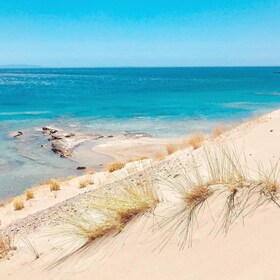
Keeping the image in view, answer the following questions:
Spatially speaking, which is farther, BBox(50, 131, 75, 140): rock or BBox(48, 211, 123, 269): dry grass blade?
BBox(50, 131, 75, 140): rock

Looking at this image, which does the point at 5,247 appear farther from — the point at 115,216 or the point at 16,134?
the point at 16,134

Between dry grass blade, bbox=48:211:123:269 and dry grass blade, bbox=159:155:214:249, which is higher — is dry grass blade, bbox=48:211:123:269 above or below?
below

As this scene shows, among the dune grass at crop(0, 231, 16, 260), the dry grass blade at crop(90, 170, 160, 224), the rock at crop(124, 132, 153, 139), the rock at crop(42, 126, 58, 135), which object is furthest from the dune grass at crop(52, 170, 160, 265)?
the rock at crop(42, 126, 58, 135)

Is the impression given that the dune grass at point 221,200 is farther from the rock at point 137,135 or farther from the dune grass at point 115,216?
the rock at point 137,135

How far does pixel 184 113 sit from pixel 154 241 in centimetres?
3660

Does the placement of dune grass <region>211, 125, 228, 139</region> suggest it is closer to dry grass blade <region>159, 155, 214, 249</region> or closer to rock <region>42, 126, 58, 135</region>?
dry grass blade <region>159, 155, 214, 249</region>

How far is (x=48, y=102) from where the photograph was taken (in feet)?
178

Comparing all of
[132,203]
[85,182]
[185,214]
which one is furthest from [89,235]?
[85,182]

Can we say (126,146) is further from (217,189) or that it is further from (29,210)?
(217,189)

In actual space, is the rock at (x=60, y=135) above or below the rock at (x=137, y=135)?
below

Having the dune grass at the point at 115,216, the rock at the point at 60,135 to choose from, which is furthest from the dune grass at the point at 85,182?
the rock at the point at 60,135

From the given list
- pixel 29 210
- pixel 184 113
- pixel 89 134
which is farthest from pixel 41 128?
pixel 29 210

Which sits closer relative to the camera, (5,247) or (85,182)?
(5,247)

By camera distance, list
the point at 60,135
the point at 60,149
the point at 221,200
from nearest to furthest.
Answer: the point at 221,200 < the point at 60,149 < the point at 60,135
